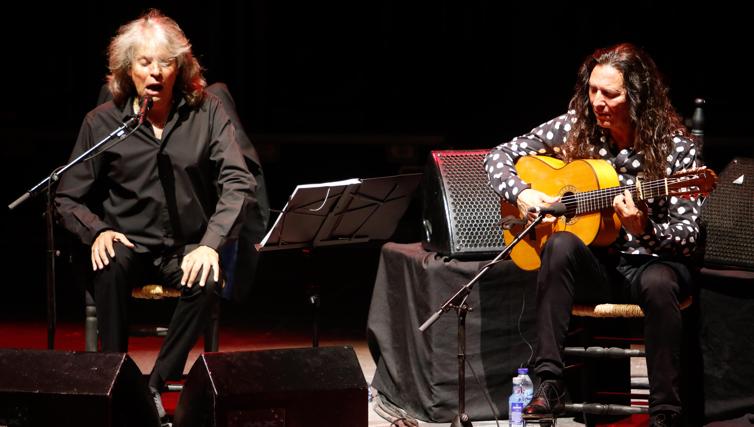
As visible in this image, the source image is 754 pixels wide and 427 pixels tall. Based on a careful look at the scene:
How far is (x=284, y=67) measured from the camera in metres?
8.91

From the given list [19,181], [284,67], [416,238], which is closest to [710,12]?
[416,238]

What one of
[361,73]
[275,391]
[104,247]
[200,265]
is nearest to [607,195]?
[275,391]

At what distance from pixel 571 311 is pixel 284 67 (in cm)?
554

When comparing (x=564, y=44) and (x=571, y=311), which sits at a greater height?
(x=564, y=44)

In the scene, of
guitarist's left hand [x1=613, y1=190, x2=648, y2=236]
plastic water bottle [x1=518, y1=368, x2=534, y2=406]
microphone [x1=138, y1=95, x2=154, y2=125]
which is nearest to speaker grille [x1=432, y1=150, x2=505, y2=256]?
plastic water bottle [x1=518, y1=368, x2=534, y2=406]

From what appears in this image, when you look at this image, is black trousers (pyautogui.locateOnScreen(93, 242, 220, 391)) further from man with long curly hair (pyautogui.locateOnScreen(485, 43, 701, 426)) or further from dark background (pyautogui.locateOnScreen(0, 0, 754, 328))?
dark background (pyautogui.locateOnScreen(0, 0, 754, 328))

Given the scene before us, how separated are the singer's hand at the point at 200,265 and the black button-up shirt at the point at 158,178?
185mm

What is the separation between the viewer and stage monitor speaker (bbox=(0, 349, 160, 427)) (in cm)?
317

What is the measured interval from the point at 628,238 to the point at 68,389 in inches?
81.8

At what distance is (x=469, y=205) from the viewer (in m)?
4.44

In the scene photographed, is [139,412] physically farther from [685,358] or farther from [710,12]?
[710,12]

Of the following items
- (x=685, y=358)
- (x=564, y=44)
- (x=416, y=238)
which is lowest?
(x=416, y=238)

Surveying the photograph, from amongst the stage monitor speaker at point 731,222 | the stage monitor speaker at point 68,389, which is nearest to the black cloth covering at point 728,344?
the stage monitor speaker at point 731,222

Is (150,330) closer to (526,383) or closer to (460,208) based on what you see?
(460,208)
